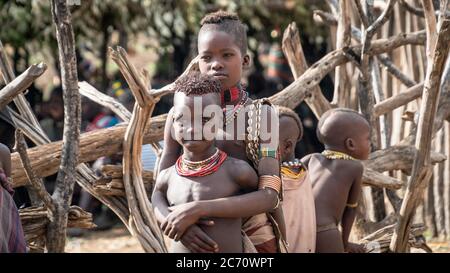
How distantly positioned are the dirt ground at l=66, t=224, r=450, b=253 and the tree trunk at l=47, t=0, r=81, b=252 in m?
3.75

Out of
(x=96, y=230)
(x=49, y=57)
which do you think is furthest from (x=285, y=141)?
(x=49, y=57)

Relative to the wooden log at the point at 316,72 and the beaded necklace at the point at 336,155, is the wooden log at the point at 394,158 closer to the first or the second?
the wooden log at the point at 316,72

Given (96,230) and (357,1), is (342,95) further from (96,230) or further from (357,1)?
(96,230)

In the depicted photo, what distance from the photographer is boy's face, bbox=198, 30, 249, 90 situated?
348 cm

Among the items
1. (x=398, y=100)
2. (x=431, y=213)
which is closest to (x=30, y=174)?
(x=398, y=100)

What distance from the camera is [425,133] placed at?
15.0 feet

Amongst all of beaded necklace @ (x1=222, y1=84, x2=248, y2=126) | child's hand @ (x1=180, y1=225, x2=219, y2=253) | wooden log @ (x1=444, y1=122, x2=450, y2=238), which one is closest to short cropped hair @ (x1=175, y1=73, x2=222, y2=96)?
beaded necklace @ (x1=222, y1=84, x2=248, y2=126)

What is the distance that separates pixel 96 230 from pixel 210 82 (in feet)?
21.5

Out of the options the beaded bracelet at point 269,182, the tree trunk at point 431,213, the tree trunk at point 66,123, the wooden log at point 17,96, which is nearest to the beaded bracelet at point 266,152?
the beaded bracelet at point 269,182

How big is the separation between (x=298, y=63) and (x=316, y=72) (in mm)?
272

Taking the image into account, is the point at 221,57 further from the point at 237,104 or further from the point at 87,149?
the point at 87,149

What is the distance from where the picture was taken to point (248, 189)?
334 centimetres

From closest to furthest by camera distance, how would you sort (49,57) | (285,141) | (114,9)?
(285,141) < (114,9) < (49,57)

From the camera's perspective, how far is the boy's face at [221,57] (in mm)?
3484
